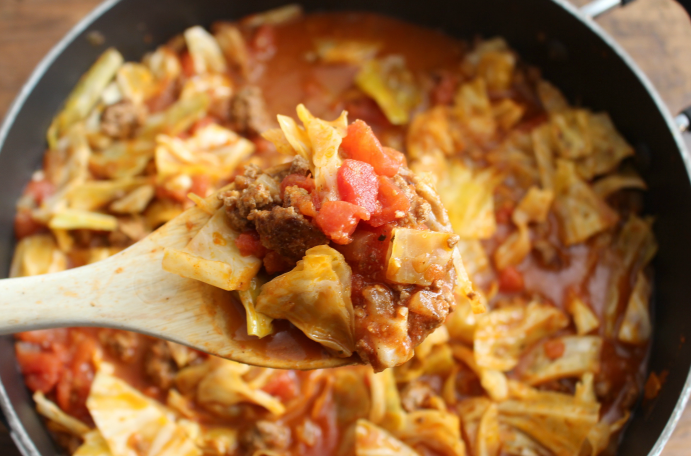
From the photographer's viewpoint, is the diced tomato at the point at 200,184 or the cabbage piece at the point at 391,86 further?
the cabbage piece at the point at 391,86

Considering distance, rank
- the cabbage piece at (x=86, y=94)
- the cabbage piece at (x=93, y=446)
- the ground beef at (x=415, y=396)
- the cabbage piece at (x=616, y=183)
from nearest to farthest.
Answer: the cabbage piece at (x=93, y=446) → the ground beef at (x=415, y=396) → the cabbage piece at (x=616, y=183) → the cabbage piece at (x=86, y=94)

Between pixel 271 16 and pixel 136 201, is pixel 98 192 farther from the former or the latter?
pixel 271 16

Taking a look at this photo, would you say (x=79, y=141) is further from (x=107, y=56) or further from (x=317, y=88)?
(x=317, y=88)

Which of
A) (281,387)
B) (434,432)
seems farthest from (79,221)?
(434,432)

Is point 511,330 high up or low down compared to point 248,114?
down

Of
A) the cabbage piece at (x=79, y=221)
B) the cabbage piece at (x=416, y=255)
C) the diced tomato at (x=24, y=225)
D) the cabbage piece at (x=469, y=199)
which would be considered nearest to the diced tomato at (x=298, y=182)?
the cabbage piece at (x=416, y=255)

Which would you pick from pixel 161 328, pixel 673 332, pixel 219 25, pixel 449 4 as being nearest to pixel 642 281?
pixel 673 332

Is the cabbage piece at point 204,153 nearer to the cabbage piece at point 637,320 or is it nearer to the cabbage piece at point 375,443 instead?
the cabbage piece at point 375,443

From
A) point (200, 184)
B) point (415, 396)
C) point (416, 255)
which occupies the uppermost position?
point (416, 255)
